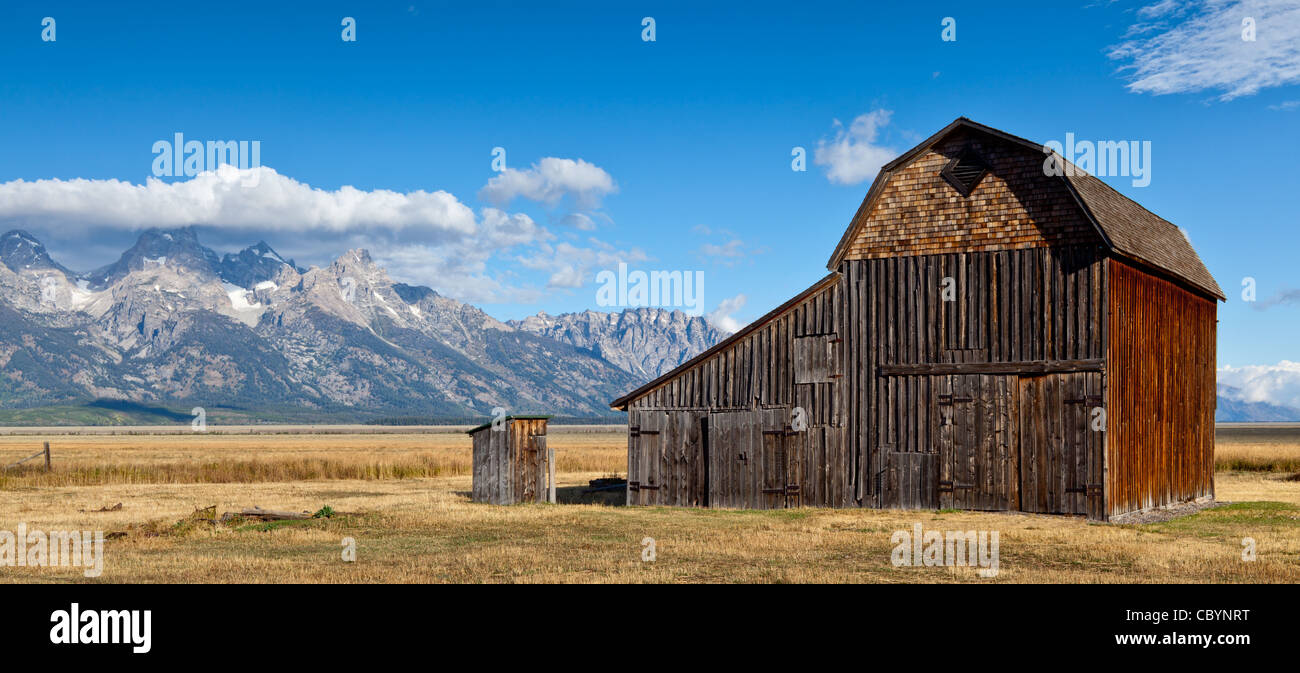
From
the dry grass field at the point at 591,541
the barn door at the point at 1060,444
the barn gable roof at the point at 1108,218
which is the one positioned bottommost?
the dry grass field at the point at 591,541

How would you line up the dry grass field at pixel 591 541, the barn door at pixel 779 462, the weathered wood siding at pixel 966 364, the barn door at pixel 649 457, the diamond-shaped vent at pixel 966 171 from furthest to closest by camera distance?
the barn door at pixel 649 457 < the barn door at pixel 779 462 < the diamond-shaped vent at pixel 966 171 < the weathered wood siding at pixel 966 364 < the dry grass field at pixel 591 541

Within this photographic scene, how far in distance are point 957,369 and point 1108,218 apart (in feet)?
18.8

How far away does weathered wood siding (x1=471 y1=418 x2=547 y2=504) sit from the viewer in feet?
113

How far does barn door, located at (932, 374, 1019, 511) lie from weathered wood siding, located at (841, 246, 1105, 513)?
3 centimetres

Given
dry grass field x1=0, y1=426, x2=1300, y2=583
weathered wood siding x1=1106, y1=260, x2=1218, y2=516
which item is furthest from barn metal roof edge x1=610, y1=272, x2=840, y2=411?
weathered wood siding x1=1106, y1=260, x2=1218, y2=516

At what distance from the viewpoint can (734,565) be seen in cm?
1903

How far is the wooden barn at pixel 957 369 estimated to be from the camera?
93.9 feet

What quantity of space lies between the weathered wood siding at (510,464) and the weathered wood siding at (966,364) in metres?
9.99

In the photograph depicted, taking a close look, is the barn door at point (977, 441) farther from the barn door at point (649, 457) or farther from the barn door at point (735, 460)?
the barn door at point (649, 457)

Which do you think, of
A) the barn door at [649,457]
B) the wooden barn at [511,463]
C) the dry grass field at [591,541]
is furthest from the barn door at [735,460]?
the wooden barn at [511,463]

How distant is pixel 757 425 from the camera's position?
107 ft

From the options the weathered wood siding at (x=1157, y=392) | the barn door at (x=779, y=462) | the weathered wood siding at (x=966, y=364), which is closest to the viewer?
the weathered wood siding at (x=966, y=364)
